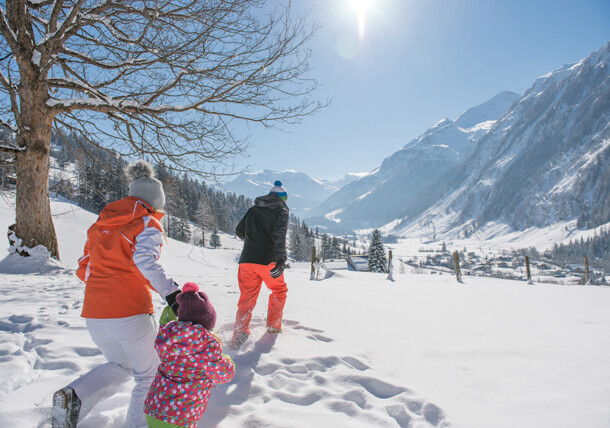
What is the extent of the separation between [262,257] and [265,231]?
0.31 m

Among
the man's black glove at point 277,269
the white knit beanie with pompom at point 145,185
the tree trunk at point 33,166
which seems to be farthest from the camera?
the tree trunk at point 33,166

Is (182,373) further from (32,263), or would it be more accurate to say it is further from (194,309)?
(32,263)

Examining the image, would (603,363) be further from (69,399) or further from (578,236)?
(578,236)

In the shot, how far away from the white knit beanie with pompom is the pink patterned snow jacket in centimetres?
90

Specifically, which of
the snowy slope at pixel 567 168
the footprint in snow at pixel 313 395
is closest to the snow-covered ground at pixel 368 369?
the footprint in snow at pixel 313 395

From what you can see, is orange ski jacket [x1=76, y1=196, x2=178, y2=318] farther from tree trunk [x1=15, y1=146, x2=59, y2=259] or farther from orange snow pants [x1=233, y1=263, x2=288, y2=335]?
tree trunk [x1=15, y1=146, x2=59, y2=259]

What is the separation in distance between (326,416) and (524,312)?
194 inches

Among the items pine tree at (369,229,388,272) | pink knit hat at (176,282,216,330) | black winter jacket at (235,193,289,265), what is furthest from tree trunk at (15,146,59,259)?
pine tree at (369,229,388,272)

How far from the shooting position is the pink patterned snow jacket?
1.56 metres

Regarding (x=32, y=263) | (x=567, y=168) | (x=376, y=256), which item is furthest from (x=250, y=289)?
(x=567, y=168)

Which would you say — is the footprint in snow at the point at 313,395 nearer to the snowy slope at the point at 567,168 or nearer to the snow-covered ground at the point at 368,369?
the snow-covered ground at the point at 368,369

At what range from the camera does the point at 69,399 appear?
1466 millimetres

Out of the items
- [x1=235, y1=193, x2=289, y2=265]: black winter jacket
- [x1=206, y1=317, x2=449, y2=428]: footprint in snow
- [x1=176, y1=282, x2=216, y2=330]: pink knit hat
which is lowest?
[x1=206, y1=317, x2=449, y2=428]: footprint in snow

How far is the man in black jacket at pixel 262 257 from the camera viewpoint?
3.36 m
